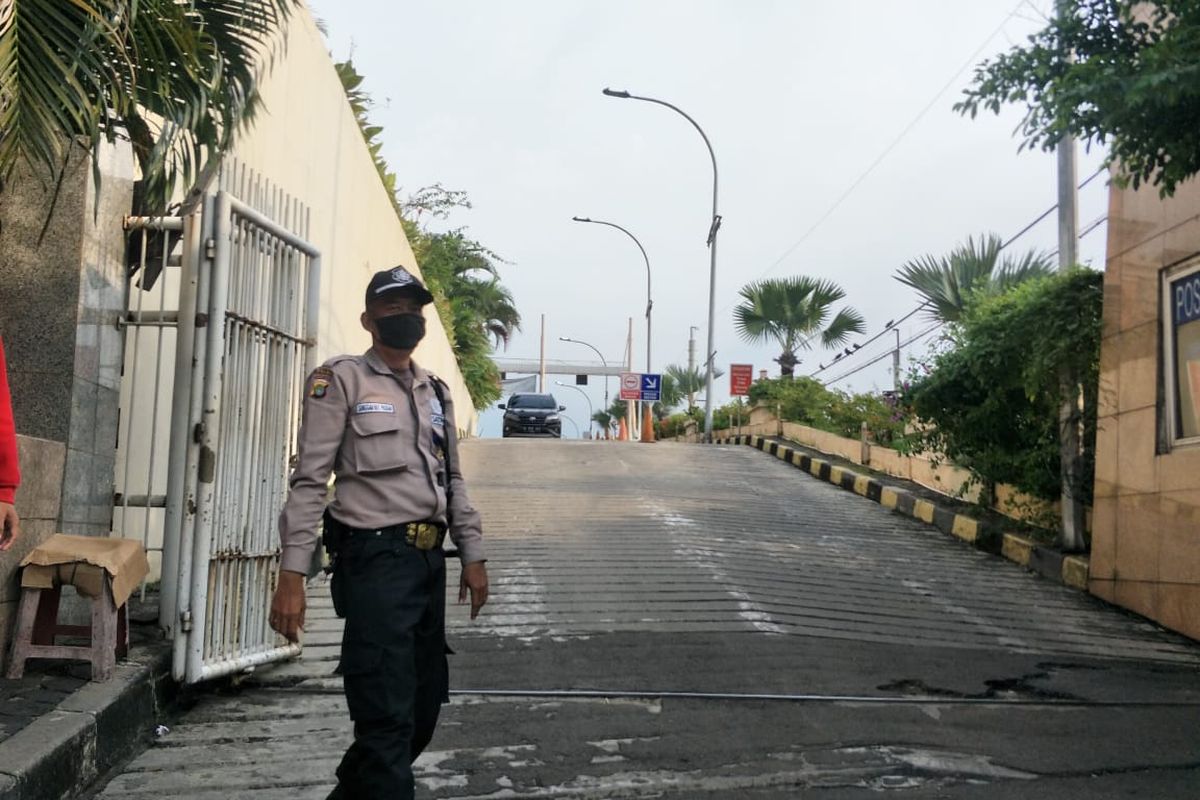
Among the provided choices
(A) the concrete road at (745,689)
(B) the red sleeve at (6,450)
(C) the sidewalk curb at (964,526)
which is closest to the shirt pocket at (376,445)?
(B) the red sleeve at (6,450)

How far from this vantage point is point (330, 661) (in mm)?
5953

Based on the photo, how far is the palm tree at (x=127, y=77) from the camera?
14.3 ft

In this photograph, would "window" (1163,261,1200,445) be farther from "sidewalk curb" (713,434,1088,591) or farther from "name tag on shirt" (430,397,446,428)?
"name tag on shirt" (430,397,446,428)

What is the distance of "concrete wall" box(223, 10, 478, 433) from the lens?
9.47 metres

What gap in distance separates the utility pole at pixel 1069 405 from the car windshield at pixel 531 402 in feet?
75.3

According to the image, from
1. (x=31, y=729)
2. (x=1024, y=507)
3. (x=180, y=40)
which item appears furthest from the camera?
(x=1024, y=507)

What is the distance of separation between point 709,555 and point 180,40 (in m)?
5.71

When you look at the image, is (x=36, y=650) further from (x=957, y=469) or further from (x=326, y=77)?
(x=957, y=469)

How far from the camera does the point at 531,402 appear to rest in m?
32.7

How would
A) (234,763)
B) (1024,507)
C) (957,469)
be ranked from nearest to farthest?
1. (234,763)
2. (1024,507)
3. (957,469)

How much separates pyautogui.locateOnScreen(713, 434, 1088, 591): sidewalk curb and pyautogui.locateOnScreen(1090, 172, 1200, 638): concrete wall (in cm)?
59

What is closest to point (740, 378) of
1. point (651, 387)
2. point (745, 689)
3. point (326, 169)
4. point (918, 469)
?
point (651, 387)

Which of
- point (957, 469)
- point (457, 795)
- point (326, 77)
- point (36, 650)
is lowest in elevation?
point (457, 795)

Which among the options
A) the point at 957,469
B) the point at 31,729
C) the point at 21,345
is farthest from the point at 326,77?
the point at 31,729
